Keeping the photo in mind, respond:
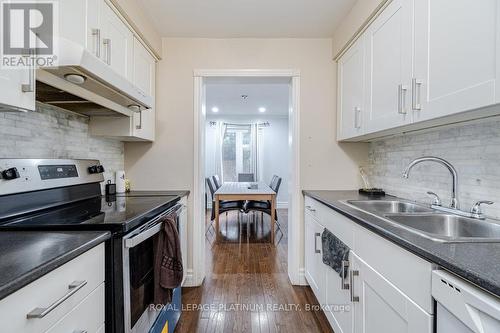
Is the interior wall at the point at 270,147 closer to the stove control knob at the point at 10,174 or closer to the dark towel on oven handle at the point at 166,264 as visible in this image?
the dark towel on oven handle at the point at 166,264

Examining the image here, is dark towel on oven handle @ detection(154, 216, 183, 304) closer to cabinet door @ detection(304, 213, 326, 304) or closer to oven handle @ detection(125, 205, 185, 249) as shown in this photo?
oven handle @ detection(125, 205, 185, 249)

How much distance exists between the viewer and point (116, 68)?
65.1 inches

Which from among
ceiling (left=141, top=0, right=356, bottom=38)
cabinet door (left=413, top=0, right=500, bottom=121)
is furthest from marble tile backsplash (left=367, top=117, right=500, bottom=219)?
ceiling (left=141, top=0, right=356, bottom=38)

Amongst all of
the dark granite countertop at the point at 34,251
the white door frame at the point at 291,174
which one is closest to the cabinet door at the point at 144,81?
the white door frame at the point at 291,174

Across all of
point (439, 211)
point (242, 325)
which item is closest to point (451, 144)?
point (439, 211)

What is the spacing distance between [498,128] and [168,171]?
2.29 m

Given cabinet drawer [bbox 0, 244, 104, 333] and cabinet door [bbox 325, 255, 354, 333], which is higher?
cabinet drawer [bbox 0, 244, 104, 333]

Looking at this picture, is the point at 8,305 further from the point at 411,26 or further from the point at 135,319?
the point at 411,26

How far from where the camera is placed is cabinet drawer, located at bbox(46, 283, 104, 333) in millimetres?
765

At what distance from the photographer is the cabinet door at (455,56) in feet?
2.95

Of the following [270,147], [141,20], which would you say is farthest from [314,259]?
[270,147]

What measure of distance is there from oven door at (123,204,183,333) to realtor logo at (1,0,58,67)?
29.2 inches

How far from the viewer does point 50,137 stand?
1.51 metres

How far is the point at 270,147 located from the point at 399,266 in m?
5.69
